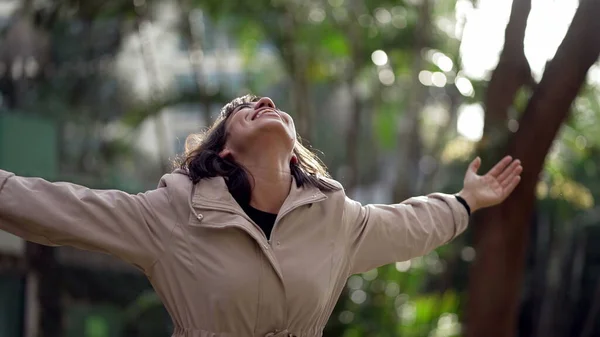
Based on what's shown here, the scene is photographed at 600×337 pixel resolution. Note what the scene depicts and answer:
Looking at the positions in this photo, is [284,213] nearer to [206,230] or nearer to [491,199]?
[206,230]

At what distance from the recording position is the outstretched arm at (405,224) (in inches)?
163

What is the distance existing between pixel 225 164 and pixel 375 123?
17.1 m

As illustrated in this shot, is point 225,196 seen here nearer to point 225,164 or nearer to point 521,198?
point 225,164

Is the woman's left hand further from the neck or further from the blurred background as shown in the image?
the blurred background

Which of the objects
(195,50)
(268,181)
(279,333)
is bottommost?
(195,50)

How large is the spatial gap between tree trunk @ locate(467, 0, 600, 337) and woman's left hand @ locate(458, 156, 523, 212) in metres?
3.20

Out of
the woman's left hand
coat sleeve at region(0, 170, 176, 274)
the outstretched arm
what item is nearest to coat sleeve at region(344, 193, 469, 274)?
the outstretched arm

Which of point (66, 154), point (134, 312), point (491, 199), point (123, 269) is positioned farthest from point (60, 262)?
point (491, 199)

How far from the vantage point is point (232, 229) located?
3736 millimetres

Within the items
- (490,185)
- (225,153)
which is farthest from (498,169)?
(225,153)

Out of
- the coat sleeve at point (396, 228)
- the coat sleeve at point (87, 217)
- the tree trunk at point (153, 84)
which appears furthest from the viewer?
the tree trunk at point (153, 84)

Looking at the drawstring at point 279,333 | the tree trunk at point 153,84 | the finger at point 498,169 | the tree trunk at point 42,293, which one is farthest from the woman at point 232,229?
the tree trunk at point 42,293

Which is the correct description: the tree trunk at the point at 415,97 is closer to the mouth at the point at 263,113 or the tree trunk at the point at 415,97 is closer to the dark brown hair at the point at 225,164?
the dark brown hair at the point at 225,164

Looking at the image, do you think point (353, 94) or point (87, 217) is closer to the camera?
point (87, 217)
